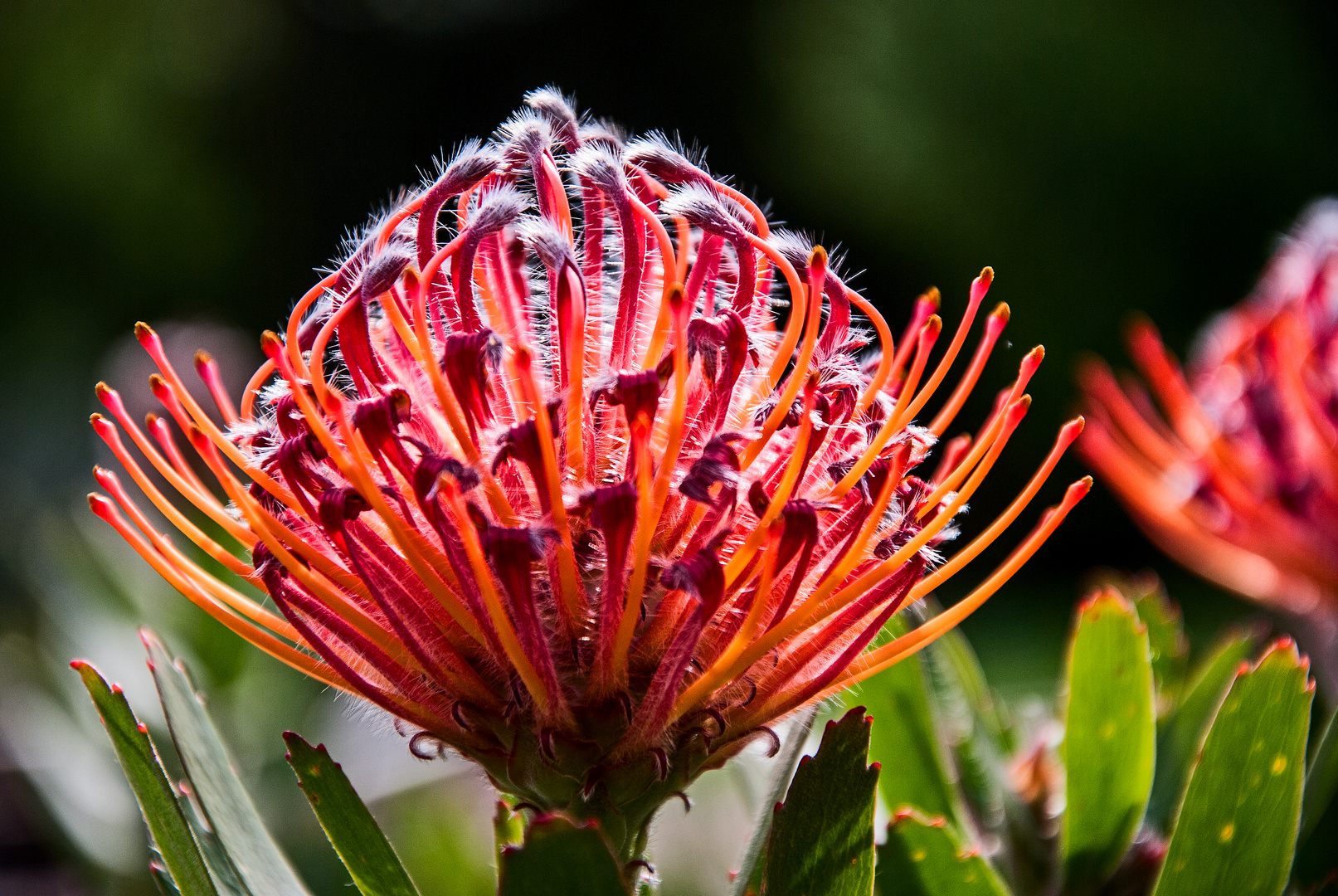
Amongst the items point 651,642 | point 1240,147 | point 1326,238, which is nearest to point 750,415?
point 651,642

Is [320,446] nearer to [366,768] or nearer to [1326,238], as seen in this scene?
[1326,238]

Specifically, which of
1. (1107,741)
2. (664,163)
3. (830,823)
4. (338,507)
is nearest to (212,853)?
(338,507)

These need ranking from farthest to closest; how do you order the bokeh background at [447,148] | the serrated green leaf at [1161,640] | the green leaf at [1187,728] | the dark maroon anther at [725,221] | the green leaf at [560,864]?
1. the bokeh background at [447,148]
2. the serrated green leaf at [1161,640]
3. the green leaf at [1187,728]
4. the dark maroon anther at [725,221]
5. the green leaf at [560,864]

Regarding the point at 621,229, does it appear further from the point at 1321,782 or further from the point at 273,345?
the point at 1321,782

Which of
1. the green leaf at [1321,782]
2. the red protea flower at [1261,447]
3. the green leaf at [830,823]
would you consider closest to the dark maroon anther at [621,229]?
the green leaf at [830,823]

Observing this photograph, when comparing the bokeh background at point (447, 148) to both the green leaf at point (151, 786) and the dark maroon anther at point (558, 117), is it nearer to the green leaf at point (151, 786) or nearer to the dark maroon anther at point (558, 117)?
the green leaf at point (151, 786)

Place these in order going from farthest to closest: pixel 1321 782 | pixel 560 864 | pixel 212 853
Result: pixel 1321 782 → pixel 212 853 → pixel 560 864

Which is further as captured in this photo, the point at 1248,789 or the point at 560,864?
the point at 1248,789
